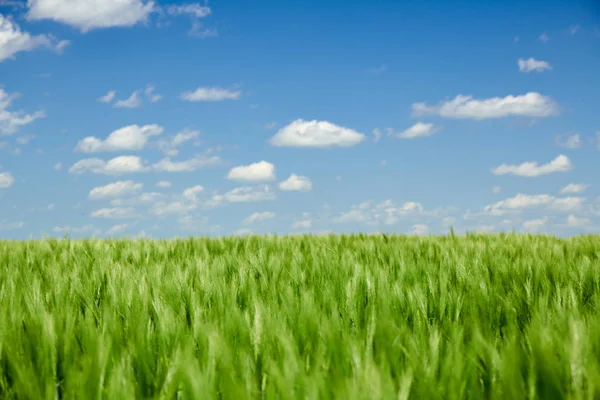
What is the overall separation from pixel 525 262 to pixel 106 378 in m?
2.25

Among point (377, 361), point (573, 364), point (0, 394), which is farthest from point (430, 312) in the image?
point (0, 394)

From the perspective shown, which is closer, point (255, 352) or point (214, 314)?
point (255, 352)

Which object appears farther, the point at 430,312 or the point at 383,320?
the point at 430,312

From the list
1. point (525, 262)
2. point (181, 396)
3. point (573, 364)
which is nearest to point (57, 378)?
point (181, 396)

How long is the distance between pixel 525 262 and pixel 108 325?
2.15 metres

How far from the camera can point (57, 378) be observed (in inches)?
49.8

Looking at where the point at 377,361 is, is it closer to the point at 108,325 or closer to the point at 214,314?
the point at 214,314

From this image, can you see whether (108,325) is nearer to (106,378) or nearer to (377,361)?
(106,378)

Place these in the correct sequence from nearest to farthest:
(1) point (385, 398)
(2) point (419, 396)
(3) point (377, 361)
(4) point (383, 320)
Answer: (1) point (385, 398), (2) point (419, 396), (3) point (377, 361), (4) point (383, 320)

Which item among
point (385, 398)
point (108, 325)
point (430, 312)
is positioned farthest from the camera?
point (430, 312)

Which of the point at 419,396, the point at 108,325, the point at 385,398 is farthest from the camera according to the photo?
the point at 108,325

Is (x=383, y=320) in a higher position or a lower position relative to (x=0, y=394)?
higher

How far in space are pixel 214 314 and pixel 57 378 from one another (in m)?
0.51

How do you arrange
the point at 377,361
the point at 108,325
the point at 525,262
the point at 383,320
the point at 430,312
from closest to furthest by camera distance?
the point at 377,361 < the point at 383,320 < the point at 108,325 < the point at 430,312 < the point at 525,262
